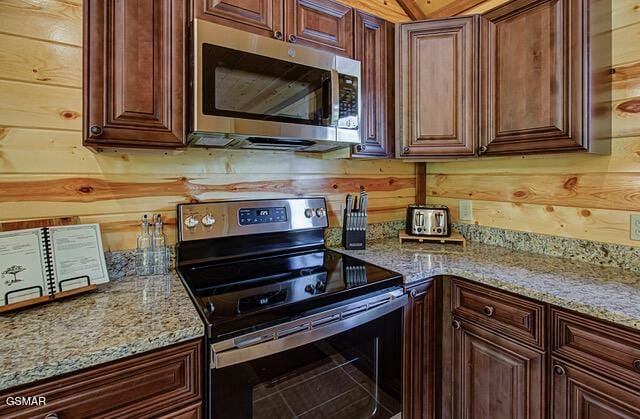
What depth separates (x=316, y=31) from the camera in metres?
1.45

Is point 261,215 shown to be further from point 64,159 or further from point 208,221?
point 64,159

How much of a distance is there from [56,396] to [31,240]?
1.94 ft

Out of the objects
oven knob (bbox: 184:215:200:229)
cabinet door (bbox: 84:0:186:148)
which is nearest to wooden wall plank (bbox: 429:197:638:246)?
oven knob (bbox: 184:215:200:229)

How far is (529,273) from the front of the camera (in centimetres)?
134

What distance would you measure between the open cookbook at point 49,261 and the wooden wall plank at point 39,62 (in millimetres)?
552

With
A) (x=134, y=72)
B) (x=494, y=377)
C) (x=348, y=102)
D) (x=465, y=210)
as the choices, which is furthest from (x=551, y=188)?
(x=134, y=72)

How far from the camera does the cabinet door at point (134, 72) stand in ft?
3.43

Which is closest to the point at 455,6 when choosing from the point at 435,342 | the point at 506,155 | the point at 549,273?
the point at 506,155

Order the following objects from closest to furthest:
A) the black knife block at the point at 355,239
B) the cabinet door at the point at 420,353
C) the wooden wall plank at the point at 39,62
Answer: the wooden wall plank at the point at 39,62 < the cabinet door at the point at 420,353 < the black knife block at the point at 355,239

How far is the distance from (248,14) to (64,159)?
907 millimetres

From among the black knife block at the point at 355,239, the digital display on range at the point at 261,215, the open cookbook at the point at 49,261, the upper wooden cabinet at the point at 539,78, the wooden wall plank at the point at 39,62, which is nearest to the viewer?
the open cookbook at the point at 49,261

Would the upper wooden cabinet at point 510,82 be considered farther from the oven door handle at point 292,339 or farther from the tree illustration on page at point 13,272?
the tree illustration on page at point 13,272

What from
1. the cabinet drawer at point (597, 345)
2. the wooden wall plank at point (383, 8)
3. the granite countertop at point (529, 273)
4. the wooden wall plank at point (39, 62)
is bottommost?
the cabinet drawer at point (597, 345)

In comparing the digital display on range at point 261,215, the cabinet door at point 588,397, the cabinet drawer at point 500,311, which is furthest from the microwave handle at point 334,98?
the cabinet door at point 588,397
